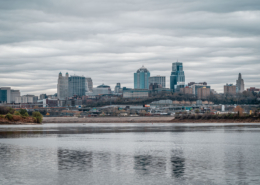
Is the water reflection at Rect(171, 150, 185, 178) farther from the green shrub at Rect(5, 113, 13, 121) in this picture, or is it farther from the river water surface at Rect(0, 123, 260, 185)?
the green shrub at Rect(5, 113, 13, 121)

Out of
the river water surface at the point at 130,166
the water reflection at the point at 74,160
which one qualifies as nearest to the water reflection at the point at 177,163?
the river water surface at the point at 130,166

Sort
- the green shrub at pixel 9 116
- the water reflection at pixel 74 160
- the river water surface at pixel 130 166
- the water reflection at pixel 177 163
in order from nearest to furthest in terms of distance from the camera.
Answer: the river water surface at pixel 130 166 < the water reflection at pixel 177 163 < the water reflection at pixel 74 160 < the green shrub at pixel 9 116

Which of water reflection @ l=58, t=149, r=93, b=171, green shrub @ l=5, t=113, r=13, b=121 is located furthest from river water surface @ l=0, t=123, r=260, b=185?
green shrub @ l=5, t=113, r=13, b=121

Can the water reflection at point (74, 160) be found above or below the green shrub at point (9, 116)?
below

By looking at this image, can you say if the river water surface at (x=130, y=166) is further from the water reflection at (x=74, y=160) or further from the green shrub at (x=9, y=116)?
the green shrub at (x=9, y=116)

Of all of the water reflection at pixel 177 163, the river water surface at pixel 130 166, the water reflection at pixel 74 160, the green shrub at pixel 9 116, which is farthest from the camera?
the green shrub at pixel 9 116

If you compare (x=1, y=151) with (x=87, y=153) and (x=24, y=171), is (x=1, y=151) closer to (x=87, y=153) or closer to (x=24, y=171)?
(x=87, y=153)

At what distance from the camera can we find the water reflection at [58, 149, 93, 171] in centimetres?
3450

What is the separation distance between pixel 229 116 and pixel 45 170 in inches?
5611

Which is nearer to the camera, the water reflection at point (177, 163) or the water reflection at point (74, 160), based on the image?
the water reflection at point (177, 163)

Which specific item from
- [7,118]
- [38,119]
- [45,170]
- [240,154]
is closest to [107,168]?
[45,170]

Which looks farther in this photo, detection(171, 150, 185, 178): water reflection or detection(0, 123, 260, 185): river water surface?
detection(171, 150, 185, 178): water reflection

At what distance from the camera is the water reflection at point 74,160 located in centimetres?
3450

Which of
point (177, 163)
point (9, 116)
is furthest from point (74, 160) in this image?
point (9, 116)
